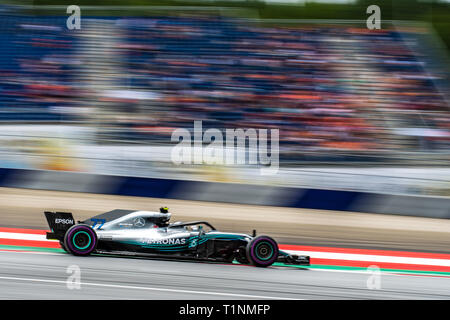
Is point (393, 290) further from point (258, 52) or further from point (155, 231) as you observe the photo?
point (258, 52)

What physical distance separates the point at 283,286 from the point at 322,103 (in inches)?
322

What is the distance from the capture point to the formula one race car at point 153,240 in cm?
680

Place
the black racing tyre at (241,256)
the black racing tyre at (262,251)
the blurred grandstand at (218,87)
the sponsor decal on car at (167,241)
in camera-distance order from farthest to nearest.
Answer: the blurred grandstand at (218,87)
the black racing tyre at (241,256)
the black racing tyre at (262,251)
the sponsor decal on car at (167,241)

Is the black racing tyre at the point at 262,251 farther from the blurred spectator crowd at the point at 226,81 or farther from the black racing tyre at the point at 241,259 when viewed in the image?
A: the blurred spectator crowd at the point at 226,81

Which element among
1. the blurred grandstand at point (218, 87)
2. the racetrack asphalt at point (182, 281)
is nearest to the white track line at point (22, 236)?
the racetrack asphalt at point (182, 281)

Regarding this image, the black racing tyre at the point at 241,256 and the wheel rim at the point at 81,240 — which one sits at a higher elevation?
the wheel rim at the point at 81,240

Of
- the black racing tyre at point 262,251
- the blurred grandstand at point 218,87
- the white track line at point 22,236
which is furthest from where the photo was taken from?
the blurred grandstand at point 218,87

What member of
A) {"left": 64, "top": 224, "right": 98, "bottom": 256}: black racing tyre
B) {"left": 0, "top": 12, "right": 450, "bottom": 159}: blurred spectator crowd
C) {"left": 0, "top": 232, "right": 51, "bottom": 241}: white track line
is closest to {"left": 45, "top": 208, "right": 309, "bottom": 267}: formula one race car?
{"left": 64, "top": 224, "right": 98, "bottom": 256}: black racing tyre

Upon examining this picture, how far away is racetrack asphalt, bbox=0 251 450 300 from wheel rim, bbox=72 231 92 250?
135 millimetres

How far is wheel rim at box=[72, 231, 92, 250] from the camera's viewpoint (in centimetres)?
675

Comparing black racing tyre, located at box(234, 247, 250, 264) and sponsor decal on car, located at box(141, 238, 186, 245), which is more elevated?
sponsor decal on car, located at box(141, 238, 186, 245)

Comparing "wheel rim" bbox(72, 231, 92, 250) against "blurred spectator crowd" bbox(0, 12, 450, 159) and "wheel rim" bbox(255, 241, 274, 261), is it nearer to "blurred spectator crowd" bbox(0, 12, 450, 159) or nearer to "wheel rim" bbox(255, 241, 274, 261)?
"wheel rim" bbox(255, 241, 274, 261)

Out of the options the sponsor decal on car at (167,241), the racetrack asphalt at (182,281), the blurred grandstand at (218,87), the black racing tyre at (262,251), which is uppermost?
the blurred grandstand at (218,87)
